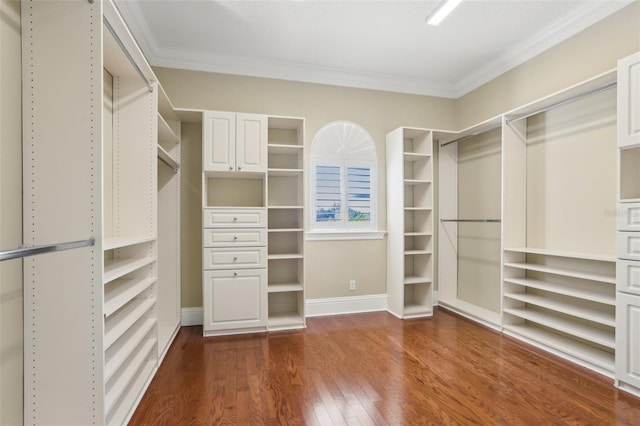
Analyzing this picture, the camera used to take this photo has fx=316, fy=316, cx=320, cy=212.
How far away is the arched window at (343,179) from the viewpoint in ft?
12.6

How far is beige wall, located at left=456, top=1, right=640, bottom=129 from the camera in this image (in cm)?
249

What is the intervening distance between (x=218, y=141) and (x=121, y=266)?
161 cm

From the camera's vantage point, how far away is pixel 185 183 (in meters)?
3.50

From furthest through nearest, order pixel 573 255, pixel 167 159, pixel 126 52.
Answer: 1. pixel 167 159
2. pixel 573 255
3. pixel 126 52

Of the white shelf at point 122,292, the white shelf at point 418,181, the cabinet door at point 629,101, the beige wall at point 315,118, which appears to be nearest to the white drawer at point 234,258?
the beige wall at point 315,118

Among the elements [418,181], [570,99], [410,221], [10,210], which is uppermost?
[570,99]

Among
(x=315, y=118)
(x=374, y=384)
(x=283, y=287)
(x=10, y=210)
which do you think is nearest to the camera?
(x=10, y=210)

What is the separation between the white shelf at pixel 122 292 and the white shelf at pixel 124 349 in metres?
0.21

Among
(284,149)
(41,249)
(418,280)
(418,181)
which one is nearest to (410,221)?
(418,181)

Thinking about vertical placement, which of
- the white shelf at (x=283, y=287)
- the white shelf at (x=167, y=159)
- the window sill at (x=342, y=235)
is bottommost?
the white shelf at (x=283, y=287)

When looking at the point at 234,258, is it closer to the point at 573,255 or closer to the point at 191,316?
the point at 191,316

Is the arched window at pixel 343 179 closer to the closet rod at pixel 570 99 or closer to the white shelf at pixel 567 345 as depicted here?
the closet rod at pixel 570 99

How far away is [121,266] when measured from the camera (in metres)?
1.98

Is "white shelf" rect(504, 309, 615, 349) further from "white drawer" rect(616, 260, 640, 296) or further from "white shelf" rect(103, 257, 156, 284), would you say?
"white shelf" rect(103, 257, 156, 284)
